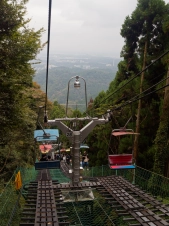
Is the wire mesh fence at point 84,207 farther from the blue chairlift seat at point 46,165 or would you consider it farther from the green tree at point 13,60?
the green tree at point 13,60

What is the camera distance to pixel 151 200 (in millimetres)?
6266

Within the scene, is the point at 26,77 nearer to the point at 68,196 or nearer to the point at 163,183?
the point at 68,196

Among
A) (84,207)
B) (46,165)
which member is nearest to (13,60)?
(46,165)

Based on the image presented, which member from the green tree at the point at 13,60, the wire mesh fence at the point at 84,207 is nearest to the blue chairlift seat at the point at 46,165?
the wire mesh fence at the point at 84,207

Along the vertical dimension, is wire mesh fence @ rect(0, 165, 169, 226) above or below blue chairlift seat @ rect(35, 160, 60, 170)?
below

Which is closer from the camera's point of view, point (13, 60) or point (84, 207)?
point (84, 207)

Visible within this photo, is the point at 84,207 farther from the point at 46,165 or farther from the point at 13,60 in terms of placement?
the point at 13,60

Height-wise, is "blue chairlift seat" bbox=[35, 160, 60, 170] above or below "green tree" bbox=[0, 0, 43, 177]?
below

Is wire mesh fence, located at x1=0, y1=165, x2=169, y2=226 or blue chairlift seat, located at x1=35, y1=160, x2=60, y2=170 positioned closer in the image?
wire mesh fence, located at x1=0, y1=165, x2=169, y2=226

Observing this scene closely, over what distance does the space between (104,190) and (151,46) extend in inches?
361

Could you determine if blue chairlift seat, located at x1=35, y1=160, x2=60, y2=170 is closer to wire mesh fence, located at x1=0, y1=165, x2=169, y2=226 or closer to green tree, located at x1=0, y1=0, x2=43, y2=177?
wire mesh fence, located at x1=0, y1=165, x2=169, y2=226

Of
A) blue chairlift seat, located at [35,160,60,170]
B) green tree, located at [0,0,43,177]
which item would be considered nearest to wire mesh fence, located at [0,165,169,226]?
blue chairlift seat, located at [35,160,60,170]

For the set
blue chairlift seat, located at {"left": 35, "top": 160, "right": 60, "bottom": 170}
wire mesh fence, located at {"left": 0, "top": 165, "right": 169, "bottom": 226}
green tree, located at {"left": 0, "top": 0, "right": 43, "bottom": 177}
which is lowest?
wire mesh fence, located at {"left": 0, "top": 165, "right": 169, "bottom": 226}

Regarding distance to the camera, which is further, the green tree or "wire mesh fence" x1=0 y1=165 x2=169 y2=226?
the green tree
